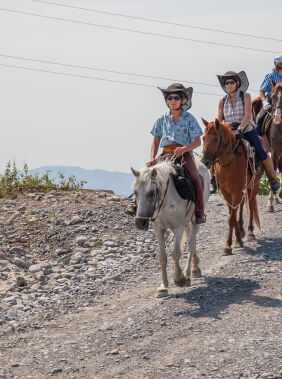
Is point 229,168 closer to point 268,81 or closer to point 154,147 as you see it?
point 154,147

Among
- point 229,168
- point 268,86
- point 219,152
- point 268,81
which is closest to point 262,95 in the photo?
point 268,86

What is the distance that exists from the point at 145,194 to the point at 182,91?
207 cm

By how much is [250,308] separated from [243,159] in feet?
14.2

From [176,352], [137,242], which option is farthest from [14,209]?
[176,352]

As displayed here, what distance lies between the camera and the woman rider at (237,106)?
514 inches

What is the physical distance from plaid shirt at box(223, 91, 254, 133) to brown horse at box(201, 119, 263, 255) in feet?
1.68

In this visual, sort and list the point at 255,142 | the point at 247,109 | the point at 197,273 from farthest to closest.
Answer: the point at 255,142 → the point at 247,109 → the point at 197,273

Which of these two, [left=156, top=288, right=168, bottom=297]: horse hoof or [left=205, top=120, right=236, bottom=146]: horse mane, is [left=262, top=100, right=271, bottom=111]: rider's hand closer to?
[left=205, top=120, right=236, bottom=146]: horse mane

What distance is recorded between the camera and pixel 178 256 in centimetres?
1046

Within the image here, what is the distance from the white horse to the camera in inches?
388

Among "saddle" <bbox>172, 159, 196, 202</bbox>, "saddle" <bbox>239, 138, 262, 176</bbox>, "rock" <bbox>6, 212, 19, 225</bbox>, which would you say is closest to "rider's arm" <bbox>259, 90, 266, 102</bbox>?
"saddle" <bbox>239, 138, 262, 176</bbox>

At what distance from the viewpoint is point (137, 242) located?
15508 mm

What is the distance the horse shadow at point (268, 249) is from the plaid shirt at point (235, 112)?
233 cm

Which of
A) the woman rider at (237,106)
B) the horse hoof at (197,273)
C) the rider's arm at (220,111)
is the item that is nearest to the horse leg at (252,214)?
the woman rider at (237,106)
